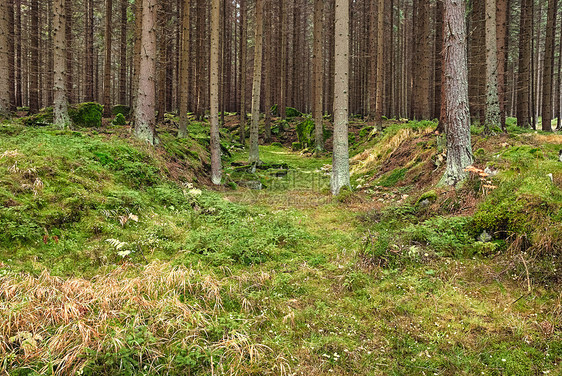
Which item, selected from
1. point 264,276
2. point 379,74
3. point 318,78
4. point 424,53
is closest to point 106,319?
point 264,276

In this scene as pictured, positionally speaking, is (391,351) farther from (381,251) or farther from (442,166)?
(442,166)

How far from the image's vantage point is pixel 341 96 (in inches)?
419

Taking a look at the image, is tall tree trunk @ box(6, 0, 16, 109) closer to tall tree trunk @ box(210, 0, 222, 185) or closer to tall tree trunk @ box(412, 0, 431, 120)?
tall tree trunk @ box(210, 0, 222, 185)

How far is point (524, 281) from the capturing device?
446 centimetres

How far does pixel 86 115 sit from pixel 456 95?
576 inches

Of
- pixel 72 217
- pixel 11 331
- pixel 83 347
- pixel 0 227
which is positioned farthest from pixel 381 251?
pixel 0 227

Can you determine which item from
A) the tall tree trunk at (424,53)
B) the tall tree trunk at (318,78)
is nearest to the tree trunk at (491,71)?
the tall tree trunk at (424,53)

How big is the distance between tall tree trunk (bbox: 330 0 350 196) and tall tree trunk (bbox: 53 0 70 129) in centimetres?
923

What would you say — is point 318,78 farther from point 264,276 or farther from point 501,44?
point 264,276

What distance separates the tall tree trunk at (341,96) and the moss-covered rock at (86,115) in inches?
434

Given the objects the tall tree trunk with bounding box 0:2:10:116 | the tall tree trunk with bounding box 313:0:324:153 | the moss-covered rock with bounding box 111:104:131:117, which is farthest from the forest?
the moss-covered rock with bounding box 111:104:131:117

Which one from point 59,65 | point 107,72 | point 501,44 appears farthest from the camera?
point 107,72

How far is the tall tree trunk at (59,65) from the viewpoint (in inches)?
455

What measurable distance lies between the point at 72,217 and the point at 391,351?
17.8ft
